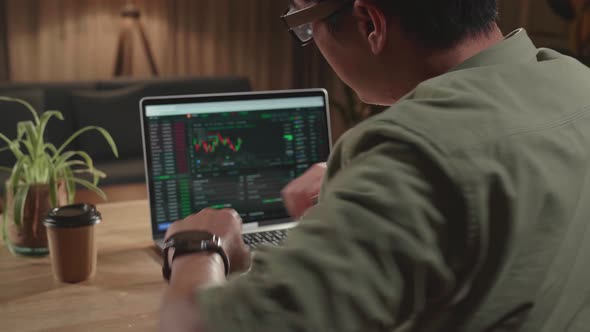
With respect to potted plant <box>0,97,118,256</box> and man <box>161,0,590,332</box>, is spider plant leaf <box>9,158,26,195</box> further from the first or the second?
man <box>161,0,590,332</box>

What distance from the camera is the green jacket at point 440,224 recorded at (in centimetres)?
52

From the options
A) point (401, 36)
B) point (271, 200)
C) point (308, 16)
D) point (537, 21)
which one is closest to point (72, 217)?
point (271, 200)

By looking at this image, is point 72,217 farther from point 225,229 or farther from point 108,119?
point 108,119

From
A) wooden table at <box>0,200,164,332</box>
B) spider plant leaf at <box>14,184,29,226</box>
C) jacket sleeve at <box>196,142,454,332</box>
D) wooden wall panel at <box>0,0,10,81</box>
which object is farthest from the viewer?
wooden wall panel at <box>0,0,10,81</box>

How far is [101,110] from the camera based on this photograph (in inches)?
140

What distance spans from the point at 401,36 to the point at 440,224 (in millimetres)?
251

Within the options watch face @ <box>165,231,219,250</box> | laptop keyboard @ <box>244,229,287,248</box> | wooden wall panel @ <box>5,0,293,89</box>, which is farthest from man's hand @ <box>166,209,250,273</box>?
wooden wall panel @ <box>5,0,293,89</box>

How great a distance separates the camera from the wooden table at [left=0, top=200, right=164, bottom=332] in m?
1.02

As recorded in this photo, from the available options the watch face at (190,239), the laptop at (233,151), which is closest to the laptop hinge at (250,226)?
the laptop at (233,151)

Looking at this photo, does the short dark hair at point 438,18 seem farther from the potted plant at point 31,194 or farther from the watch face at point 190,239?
the potted plant at point 31,194

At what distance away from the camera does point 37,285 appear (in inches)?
46.1

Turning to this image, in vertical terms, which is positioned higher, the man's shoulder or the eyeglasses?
the eyeglasses

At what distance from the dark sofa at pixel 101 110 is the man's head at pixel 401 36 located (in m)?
2.68

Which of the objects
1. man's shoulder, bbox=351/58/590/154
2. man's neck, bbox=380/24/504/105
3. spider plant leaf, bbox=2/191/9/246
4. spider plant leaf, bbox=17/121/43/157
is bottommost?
spider plant leaf, bbox=2/191/9/246
